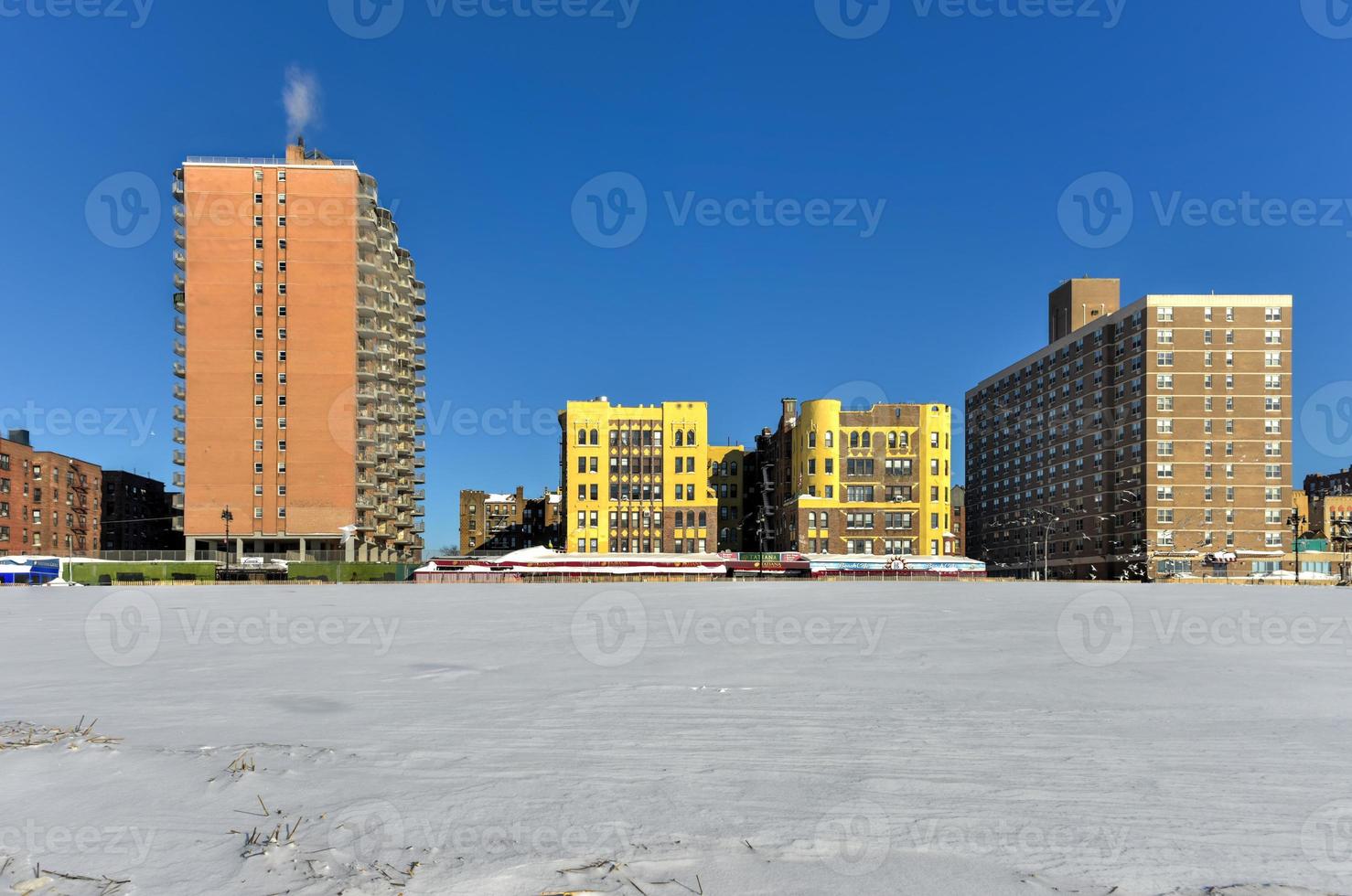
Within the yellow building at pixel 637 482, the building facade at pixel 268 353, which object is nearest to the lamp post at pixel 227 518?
the building facade at pixel 268 353

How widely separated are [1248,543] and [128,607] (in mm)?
120884

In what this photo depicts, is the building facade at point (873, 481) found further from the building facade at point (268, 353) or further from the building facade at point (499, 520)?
the building facade at point (499, 520)

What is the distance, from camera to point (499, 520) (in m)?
192

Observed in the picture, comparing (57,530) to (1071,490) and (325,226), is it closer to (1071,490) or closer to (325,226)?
(325,226)

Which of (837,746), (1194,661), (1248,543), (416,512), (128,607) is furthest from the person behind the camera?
(416,512)

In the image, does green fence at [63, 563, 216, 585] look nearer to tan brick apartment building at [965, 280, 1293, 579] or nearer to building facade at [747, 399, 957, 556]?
building facade at [747, 399, 957, 556]

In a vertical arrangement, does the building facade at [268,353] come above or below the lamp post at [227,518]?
above

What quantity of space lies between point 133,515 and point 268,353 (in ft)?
240

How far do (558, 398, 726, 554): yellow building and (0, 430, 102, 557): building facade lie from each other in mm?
64507

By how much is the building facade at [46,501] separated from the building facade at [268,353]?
91.3 feet

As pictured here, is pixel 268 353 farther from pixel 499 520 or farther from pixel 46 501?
pixel 499 520

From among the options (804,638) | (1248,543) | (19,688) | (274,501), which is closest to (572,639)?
(804,638)

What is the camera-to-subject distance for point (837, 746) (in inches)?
342

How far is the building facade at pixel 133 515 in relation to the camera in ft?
468
